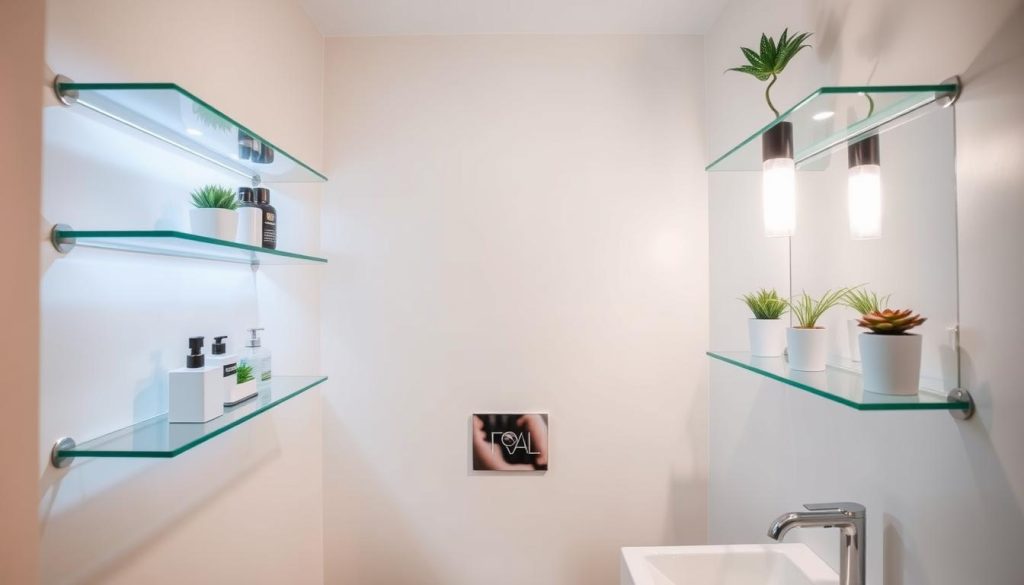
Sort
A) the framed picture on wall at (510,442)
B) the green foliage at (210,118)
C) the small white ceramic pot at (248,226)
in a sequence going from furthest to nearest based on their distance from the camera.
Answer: the framed picture on wall at (510,442)
the small white ceramic pot at (248,226)
the green foliage at (210,118)

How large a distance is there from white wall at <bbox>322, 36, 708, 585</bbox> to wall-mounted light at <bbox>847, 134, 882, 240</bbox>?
0.71 meters

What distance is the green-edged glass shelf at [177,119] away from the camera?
71cm

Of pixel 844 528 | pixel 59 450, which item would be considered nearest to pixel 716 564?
pixel 844 528

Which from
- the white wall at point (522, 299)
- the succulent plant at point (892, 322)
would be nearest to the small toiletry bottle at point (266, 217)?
the white wall at point (522, 299)

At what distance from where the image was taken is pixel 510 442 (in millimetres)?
1585

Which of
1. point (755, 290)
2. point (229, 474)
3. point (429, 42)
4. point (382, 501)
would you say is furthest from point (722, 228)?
point (229, 474)

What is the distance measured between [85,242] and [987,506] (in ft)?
4.75

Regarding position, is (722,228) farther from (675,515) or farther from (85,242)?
(85,242)

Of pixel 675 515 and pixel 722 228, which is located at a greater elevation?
pixel 722 228

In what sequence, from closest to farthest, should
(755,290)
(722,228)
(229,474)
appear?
(229,474) < (755,290) < (722,228)

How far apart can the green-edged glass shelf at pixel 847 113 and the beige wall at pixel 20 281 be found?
4.03ft

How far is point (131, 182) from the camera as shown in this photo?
837 mm

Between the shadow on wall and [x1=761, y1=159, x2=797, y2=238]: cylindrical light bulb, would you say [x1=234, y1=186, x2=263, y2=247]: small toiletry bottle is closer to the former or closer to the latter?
the shadow on wall

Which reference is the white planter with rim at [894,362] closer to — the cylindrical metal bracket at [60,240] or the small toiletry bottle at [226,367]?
the small toiletry bottle at [226,367]
